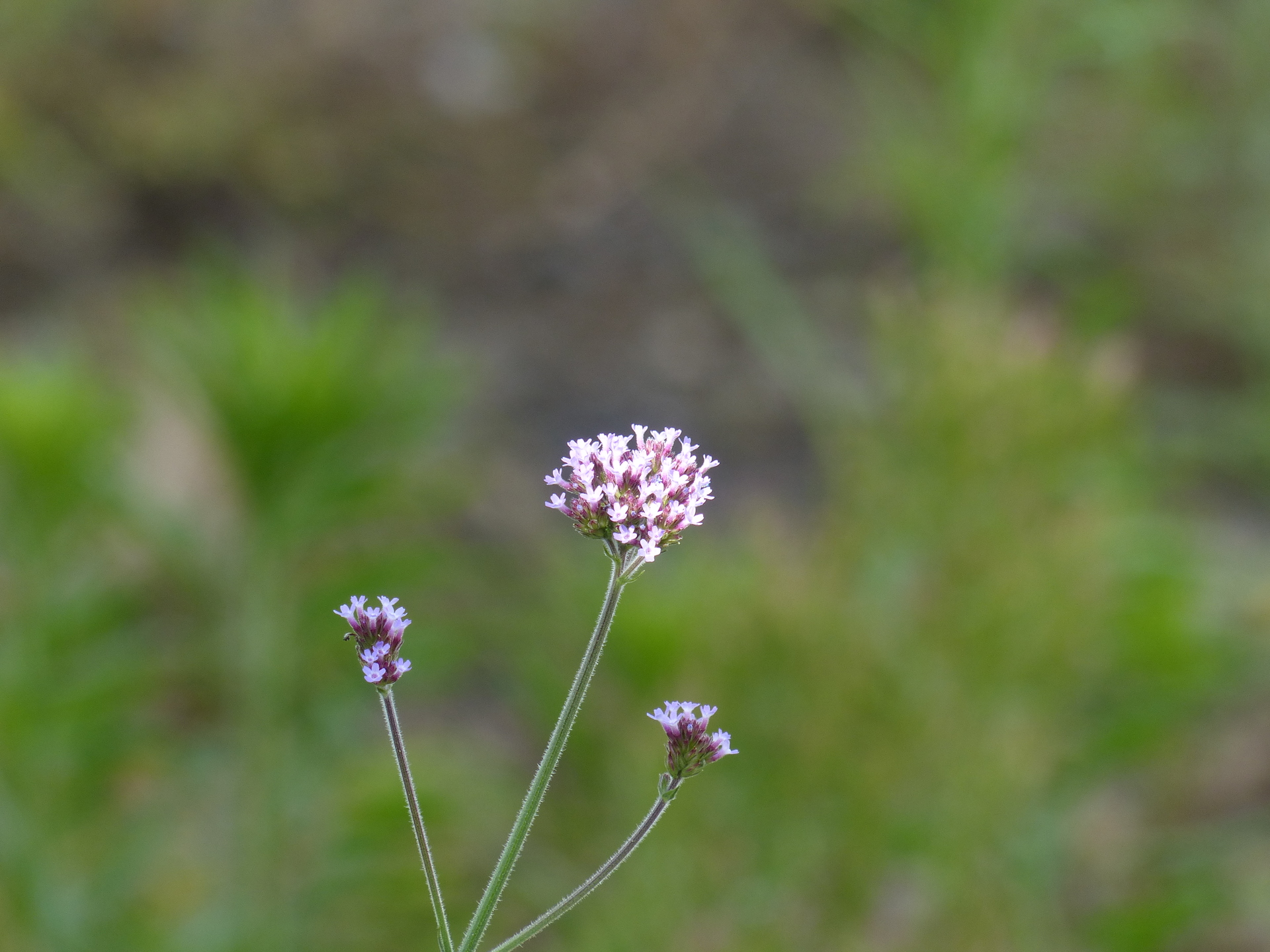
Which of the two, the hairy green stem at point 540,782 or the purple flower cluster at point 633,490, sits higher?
the purple flower cluster at point 633,490

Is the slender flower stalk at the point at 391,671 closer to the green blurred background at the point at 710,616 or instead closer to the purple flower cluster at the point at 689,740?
the purple flower cluster at the point at 689,740

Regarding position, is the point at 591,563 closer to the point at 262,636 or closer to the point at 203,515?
the point at 262,636

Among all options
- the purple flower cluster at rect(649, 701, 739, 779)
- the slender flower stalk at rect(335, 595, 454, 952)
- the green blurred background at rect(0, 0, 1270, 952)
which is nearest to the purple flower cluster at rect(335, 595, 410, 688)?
the slender flower stalk at rect(335, 595, 454, 952)

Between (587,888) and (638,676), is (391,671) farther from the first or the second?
(638,676)

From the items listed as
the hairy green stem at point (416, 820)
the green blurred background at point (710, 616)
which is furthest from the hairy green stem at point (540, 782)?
the green blurred background at point (710, 616)

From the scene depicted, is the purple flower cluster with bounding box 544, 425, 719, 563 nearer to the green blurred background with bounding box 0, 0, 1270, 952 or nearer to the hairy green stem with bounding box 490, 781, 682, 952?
the hairy green stem with bounding box 490, 781, 682, 952

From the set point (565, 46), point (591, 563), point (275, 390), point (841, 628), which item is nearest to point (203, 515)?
point (591, 563)

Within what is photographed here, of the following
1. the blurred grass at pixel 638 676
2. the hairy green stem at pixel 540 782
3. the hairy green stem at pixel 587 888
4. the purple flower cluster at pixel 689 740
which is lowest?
the hairy green stem at pixel 587 888
